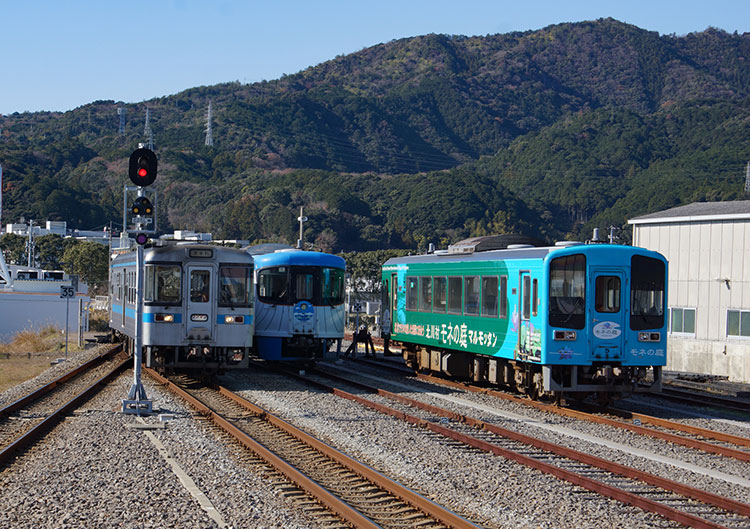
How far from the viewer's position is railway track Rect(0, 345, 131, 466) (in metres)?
12.4

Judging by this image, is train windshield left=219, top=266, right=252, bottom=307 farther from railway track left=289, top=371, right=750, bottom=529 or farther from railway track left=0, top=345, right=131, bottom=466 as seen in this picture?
railway track left=289, top=371, right=750, bottom=529

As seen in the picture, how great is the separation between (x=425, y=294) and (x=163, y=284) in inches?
248

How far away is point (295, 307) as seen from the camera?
73.3 feet

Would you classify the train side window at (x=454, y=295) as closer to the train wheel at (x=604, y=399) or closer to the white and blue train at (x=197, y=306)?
the train wheel at (x=604, y=399)

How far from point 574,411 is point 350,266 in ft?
210

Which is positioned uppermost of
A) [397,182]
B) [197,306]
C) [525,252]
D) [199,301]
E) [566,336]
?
[397,182]

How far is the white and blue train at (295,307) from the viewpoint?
22359 mm

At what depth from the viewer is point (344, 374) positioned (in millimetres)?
22938

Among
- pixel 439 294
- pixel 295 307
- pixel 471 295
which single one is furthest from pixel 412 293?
pixel 471 295

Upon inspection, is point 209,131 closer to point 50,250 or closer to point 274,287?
point 50,250

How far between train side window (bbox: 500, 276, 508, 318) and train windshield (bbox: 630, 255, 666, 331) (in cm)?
237

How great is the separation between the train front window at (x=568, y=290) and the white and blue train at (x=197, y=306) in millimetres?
6724

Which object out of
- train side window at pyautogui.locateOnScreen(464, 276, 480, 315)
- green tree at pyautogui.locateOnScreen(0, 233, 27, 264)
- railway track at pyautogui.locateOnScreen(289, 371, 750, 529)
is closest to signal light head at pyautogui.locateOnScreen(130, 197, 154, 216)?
railway track at pyautogui.locateOnScreen(289, 371, 750, 529)

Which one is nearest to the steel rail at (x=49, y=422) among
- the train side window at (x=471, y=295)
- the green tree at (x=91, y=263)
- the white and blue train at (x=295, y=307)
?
the white and blue train at (x=295, y=307)
